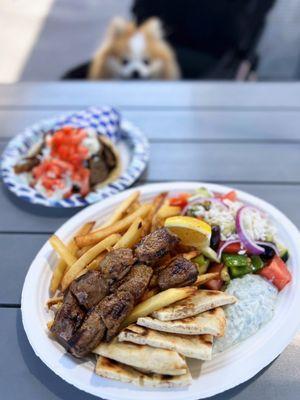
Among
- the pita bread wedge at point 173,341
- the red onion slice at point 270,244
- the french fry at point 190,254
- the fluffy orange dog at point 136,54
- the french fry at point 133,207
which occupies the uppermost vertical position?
the red onion slice at point 270,244

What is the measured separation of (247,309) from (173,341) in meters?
0.24

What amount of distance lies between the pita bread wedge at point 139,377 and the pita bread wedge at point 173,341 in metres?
0.05

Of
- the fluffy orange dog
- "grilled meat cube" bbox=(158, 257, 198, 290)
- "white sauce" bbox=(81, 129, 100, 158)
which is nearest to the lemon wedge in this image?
"grilled meat cube" bbox=(158, 257, 198, 290)

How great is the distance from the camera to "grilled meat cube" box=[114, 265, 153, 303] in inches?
47.9

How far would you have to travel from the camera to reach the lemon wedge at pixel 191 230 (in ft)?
4.46

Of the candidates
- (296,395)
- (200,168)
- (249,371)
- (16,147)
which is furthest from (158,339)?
(16,147)

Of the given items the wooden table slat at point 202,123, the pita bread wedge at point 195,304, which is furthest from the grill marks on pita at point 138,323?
the wooden table slat at point 202,123

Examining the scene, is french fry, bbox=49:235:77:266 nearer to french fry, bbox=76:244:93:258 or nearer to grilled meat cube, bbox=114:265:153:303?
french fry, bbox=76:244:93:258

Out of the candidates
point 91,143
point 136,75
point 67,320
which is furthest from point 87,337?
point 136,75

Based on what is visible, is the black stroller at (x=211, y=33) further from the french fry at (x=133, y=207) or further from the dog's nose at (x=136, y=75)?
the french fry at (x=133, y=207)

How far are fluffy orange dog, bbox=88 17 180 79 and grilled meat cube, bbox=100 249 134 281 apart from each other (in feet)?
8.15

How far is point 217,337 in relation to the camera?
1183 millimetres

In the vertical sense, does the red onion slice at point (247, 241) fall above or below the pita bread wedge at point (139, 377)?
above

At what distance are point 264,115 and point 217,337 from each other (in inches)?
53.1
